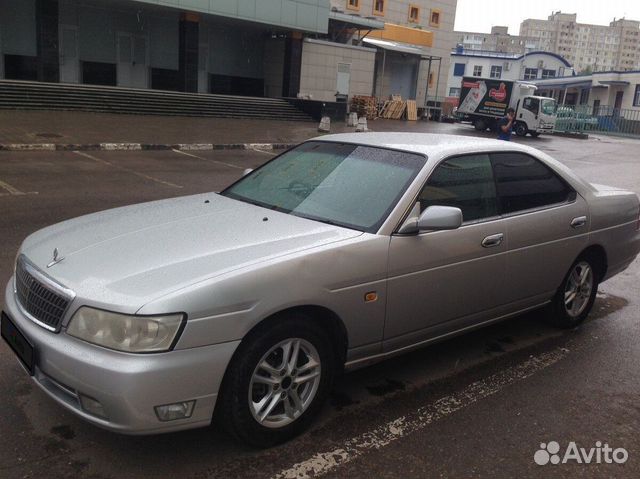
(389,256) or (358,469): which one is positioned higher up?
(389,256)

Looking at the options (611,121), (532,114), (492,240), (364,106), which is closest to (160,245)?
(492,240)

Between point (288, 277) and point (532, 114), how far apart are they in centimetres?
3432

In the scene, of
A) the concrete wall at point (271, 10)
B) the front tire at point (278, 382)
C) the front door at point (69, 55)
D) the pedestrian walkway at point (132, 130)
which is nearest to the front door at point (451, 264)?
the front tire at point (278, 382)

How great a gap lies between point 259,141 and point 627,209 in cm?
1444

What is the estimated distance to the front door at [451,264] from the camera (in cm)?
355

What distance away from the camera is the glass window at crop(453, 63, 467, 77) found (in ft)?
244

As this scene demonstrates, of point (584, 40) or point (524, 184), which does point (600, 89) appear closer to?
point (524, 184)

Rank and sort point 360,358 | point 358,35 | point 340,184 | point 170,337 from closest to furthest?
point 170,337
point 360,358
point 340,184
point 358,35

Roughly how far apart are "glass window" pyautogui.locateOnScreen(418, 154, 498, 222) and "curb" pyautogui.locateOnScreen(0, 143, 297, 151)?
12.2 metres

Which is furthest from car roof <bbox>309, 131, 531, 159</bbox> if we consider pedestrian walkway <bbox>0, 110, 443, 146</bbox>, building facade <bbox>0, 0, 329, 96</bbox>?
building facade <bbox>0, 0, 329, 96</bbox>

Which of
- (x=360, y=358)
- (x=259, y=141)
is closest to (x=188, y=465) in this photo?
(x=360, y=358)

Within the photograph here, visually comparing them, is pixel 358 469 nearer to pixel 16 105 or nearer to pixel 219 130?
pixel 219 130

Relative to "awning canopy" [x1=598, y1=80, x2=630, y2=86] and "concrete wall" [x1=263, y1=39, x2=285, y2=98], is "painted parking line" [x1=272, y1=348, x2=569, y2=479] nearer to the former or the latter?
"concrete wall" [x1=263, y1=39, x2=285, y2=98]

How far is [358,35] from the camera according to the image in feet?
132
